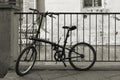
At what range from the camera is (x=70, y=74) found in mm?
8281

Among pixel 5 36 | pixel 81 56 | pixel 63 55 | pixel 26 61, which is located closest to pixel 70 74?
pixel 63 55

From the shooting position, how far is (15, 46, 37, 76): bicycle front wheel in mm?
7996

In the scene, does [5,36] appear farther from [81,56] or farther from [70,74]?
[81,56]

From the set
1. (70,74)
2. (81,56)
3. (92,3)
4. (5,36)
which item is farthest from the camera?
(92,3)

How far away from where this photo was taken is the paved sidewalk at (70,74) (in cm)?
787

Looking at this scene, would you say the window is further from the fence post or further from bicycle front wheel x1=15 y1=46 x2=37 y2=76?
bicycle front wheel x1=15 y1=46 x2=37 y2=76

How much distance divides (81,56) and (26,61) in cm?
152

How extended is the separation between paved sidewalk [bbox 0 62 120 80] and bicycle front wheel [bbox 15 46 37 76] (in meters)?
0.13

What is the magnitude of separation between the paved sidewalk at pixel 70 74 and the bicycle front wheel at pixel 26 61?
134 mm

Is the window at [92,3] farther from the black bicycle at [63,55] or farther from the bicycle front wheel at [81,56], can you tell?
the bicycle front wheel at [81,56]

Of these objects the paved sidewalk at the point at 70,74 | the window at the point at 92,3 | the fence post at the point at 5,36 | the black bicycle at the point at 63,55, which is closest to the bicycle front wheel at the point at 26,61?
the black bicycle at the point at 63,55

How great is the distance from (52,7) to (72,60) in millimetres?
8221

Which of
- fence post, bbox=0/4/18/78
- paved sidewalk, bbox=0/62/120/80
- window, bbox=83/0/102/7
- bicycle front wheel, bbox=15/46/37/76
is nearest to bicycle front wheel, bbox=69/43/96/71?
paved sidewalk, bbox=0/62/120/80

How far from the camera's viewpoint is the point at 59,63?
9.52m
